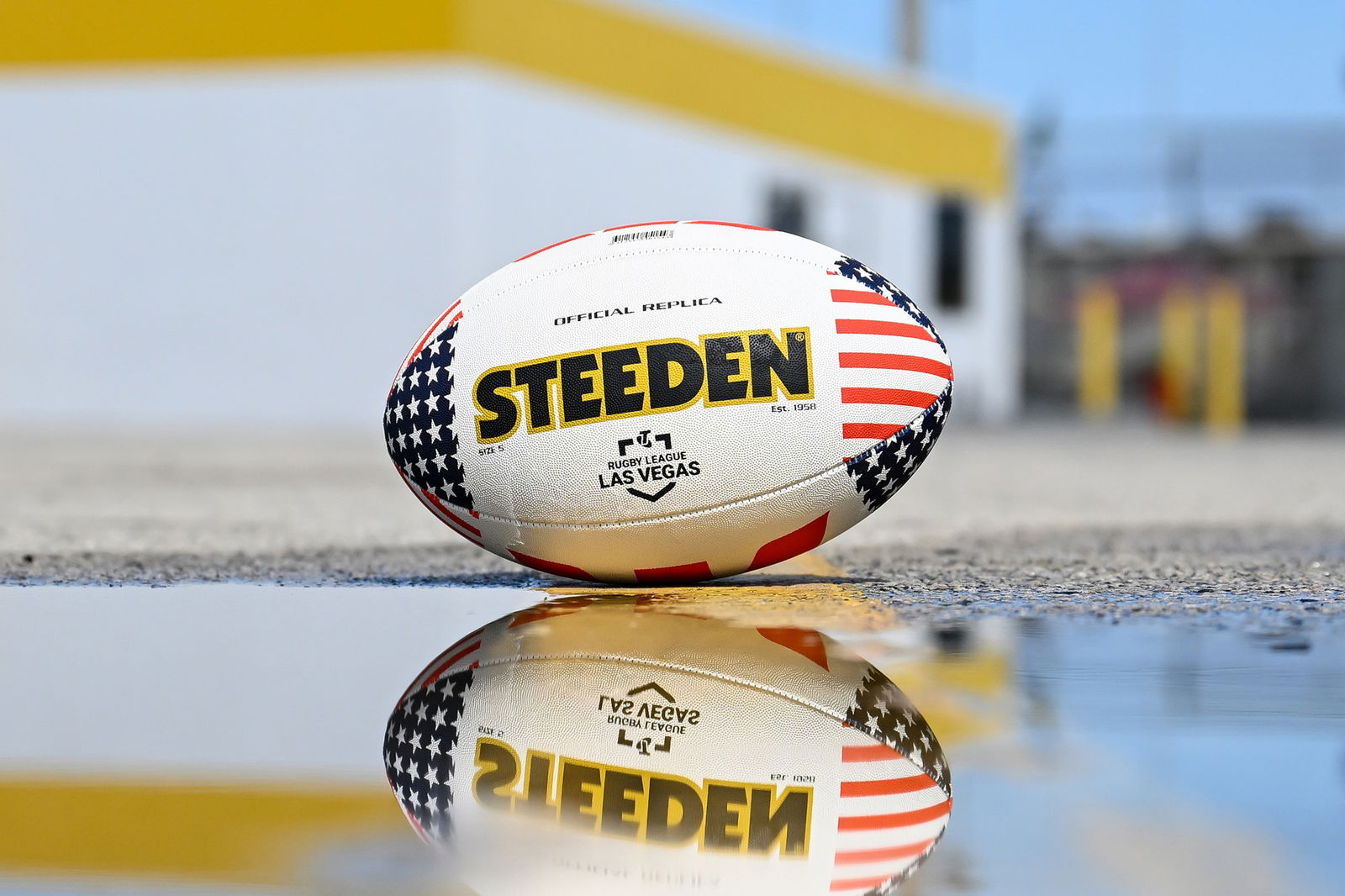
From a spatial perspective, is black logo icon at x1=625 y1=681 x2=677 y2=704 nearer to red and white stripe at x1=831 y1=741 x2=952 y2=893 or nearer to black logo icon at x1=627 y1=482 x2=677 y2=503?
red and white stripe at x1=831 y1=741 x2=952 y2=893

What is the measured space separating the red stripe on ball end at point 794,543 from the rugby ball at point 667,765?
583mm

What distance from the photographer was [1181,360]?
84.2 ft

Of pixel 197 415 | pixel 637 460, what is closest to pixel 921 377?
pixel 637 460

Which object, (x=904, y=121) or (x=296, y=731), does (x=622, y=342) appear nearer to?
(x=296, y=731)

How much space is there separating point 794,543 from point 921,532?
217 centimetres

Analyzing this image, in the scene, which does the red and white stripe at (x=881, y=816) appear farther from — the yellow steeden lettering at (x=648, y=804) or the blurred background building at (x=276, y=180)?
the blurred background building at (x=276, y=180)

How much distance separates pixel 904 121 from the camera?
75.4 ft

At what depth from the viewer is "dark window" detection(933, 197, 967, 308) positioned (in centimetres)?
2405

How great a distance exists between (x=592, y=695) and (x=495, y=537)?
1.24 metres

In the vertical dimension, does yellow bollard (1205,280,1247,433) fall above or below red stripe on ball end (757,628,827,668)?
above

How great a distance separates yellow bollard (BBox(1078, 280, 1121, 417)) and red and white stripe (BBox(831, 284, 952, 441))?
78.9 feet

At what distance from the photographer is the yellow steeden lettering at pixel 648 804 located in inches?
75.9

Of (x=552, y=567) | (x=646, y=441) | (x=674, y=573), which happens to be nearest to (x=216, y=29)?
(x=552, y=567)

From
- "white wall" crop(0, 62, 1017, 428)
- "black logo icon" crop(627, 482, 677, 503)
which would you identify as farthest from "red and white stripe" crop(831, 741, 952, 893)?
"white wall" crop(0, 62, 1017, 428)
